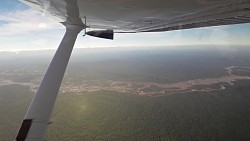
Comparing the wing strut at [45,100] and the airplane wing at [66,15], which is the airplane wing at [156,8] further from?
the wing strut at [45,100]

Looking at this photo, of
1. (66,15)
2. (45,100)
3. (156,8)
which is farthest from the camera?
(66,15)

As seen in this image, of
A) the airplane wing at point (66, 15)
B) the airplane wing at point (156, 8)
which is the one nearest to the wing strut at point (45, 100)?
the airplane wing at point (66, 15)

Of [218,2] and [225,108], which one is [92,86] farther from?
[218,2]

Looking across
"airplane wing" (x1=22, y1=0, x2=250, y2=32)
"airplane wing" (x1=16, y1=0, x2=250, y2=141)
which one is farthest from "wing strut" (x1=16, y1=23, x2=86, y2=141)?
"airplane wing" (x1=22, y1=0, x2=250, y2=32)

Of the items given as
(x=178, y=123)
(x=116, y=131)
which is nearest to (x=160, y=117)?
(x=178, y=123)

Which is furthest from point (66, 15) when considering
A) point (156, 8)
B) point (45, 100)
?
point (156, 8)

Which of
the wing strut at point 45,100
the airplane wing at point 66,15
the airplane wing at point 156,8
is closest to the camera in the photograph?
the airplane wing at point 156,8

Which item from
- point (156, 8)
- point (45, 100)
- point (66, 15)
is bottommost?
point (45, 100)

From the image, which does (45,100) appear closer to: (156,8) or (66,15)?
(66,15)

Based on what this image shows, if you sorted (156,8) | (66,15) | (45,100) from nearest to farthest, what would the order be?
(156,8), (45,100), (66,15)
